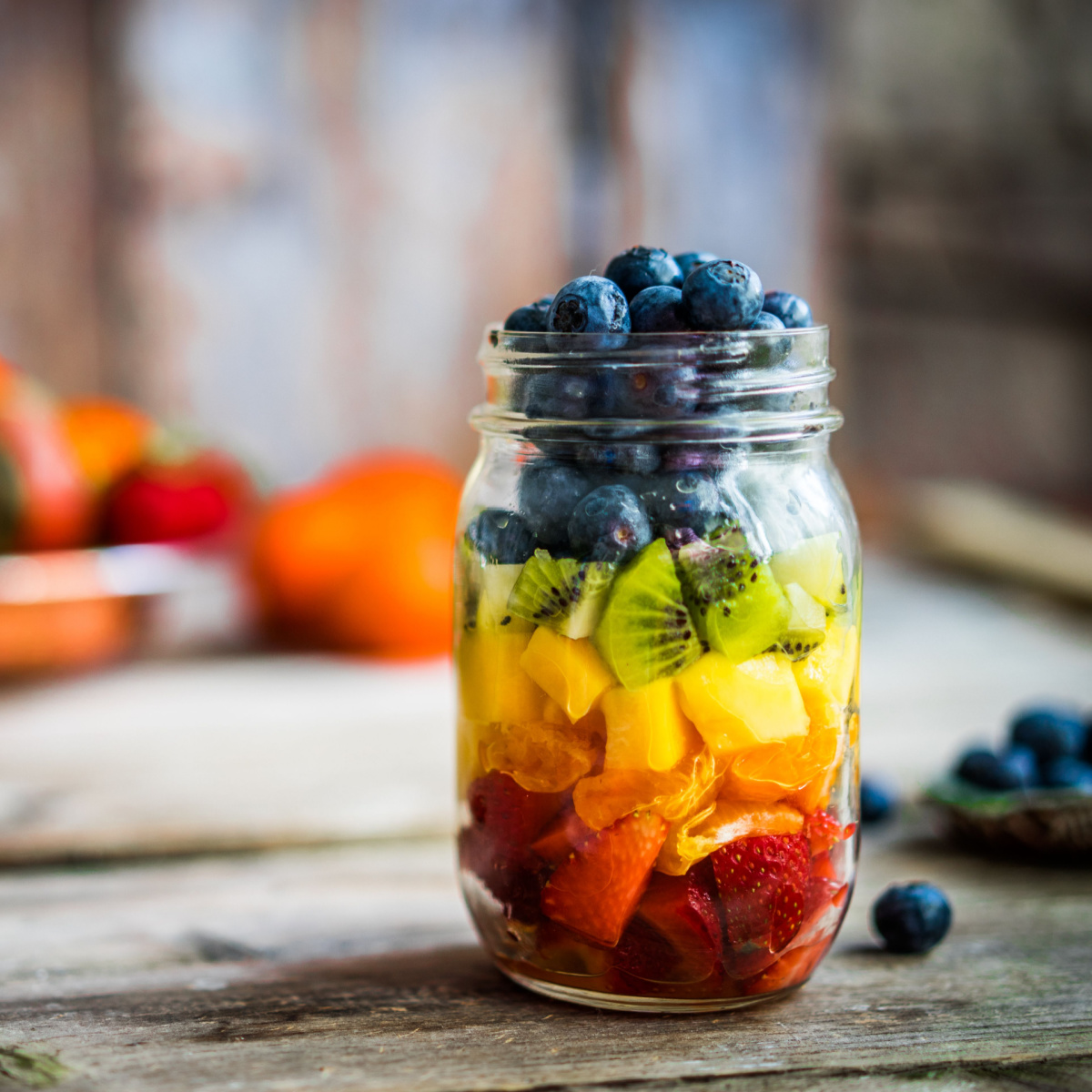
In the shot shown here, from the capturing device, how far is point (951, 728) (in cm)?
130

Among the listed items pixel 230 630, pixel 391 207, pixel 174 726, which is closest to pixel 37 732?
pixel 174 726

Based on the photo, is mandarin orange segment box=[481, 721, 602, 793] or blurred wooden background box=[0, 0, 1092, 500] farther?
blurred wooden background box=[0, 0, 1092, 500]

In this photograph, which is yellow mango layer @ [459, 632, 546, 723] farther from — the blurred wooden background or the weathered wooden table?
the blurred wooden background

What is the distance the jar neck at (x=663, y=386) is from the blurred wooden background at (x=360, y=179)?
2.19 meters

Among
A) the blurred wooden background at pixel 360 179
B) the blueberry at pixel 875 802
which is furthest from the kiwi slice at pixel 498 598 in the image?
the blurred wooden background at pixel 360 179

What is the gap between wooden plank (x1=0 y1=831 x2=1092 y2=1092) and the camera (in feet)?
2.08

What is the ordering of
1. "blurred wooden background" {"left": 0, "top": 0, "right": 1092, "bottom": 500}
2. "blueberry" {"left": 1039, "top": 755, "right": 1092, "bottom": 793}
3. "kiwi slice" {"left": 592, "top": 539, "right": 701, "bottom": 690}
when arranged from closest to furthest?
"kiwi slice" {"left": 592, "top": 539, "right": 701, "bottom": 690} → "blueberry" {"left": 1039, "top": 755, "right": 1092, "bottom": 793} → "blurred wooden background" {"left": 0, "top": 0, "right": 1092, "bottom": 500}

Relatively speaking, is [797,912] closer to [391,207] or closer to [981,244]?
[391,207]

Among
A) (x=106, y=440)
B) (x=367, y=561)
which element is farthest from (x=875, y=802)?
(x=106, y=440)

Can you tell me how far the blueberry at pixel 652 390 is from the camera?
0.66m

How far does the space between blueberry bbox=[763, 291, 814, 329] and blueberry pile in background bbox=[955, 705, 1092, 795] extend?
42cm

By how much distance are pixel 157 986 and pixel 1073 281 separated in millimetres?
3345

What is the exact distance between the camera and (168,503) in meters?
1.57

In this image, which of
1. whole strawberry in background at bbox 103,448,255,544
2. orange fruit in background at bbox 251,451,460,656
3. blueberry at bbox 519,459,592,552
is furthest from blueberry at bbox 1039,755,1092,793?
whole strawberry in background at bbox 103,448,255,544
